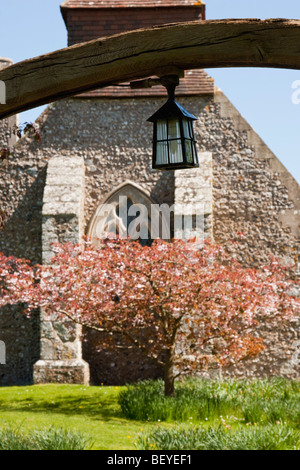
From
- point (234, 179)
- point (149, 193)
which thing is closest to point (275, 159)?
point (234, 179)

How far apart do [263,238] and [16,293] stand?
5047 millimetres

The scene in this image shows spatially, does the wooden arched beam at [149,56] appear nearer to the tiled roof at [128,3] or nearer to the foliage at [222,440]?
the foliage at [222,440]

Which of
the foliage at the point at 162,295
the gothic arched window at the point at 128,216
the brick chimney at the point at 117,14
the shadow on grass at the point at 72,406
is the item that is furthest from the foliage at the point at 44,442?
the brick chimney at the point at 117,14

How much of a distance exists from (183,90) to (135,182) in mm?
2155

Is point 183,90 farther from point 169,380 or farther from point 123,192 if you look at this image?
point 169,380

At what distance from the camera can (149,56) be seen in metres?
3.96

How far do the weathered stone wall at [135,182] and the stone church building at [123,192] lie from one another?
20 mm

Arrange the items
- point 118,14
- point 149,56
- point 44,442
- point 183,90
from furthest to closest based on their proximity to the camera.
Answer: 1. point 118,14
2. point 183,90
3. point 44,442
4. point 149,56

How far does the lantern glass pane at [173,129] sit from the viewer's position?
4305 mm

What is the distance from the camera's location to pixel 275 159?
12688mm

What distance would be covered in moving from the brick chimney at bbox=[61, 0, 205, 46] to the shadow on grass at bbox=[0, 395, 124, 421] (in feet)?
25.7

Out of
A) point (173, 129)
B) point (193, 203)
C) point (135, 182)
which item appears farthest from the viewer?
point (135, 182)

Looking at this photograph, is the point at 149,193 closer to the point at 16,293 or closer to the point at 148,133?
the point at 148,133

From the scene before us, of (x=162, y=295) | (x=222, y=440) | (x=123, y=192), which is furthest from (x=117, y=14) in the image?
(x=222, y=440)
